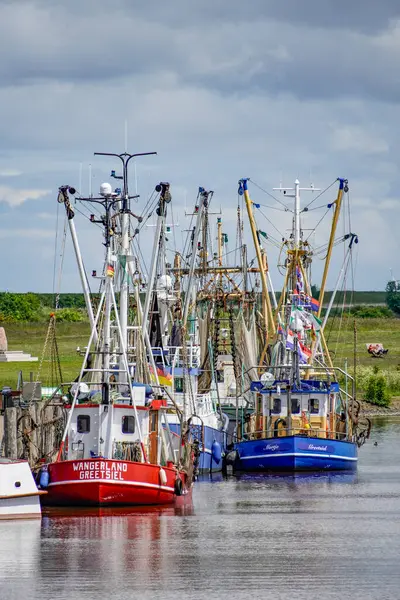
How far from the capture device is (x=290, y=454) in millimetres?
68125

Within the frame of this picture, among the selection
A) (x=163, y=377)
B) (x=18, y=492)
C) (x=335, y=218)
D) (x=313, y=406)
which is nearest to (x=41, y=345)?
(x=335, y=218)

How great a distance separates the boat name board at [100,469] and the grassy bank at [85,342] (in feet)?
152

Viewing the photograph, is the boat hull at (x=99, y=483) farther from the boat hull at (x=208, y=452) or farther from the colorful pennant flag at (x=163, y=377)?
the boat hull at (x=208, y=452)

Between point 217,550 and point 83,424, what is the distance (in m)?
9.98

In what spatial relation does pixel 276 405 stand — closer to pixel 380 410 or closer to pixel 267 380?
pixel 267 380

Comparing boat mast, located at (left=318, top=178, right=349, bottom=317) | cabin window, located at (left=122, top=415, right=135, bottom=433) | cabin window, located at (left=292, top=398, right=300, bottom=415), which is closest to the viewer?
cabin window, located at (left=122, top=415, right=135, bottom=433)

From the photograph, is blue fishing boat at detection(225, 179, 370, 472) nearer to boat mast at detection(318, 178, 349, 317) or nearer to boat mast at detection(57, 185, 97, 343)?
boat mast at detection(318, 178, 349, 317)

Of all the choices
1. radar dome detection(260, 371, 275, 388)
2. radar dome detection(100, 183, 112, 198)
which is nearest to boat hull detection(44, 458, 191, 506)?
radar dome detection(100, 183, 112, 198)

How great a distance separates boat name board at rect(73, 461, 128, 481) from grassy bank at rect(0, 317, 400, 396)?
46.3 meters

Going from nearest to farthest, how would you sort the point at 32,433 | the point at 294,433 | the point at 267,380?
the point at 32,433, the point at 267,380, the point at 294,433

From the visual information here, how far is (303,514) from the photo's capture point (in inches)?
2074

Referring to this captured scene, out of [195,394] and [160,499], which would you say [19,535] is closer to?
[160,499]

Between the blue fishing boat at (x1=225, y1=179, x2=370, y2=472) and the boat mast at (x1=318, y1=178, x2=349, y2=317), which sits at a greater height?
the boat mast at (x1=318, y1=178, x2=349, y2=317)

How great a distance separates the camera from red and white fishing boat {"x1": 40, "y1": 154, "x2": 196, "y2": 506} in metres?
49.9
